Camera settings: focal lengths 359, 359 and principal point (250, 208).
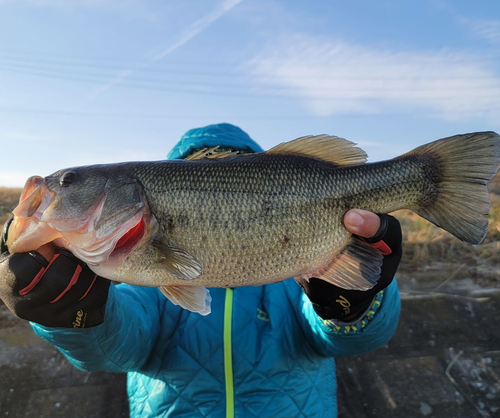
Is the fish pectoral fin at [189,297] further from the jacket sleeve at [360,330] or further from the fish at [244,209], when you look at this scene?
the jacket sleeve at [360,330]

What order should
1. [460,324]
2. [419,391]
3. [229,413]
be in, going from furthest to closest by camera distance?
[460,324] → [419,391] → [229,413]

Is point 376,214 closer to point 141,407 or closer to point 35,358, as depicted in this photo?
point 141,407

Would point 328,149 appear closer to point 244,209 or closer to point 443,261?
point 244,209

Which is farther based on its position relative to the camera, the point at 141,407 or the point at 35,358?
the point at 35,358

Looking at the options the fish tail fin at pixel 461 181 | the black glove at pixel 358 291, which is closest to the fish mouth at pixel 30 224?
the black glove at pixel 358 291

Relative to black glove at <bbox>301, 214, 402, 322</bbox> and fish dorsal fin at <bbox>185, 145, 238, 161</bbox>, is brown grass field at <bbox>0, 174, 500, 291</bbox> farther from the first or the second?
fish dorsal fin at <bbox>185, 145, 238, 161</bbox>

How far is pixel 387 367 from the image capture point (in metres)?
3.51

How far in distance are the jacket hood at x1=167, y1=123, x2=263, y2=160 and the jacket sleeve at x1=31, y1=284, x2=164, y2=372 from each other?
1.09m

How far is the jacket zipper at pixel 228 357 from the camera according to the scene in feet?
6.90

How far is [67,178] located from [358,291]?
1.42 m

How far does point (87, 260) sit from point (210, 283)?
0.50 meters

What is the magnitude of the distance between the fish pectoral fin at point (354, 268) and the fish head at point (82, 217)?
800 mm

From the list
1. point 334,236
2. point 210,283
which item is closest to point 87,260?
point 210,283

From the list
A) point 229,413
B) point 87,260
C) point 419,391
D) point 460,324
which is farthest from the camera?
point 460,324
